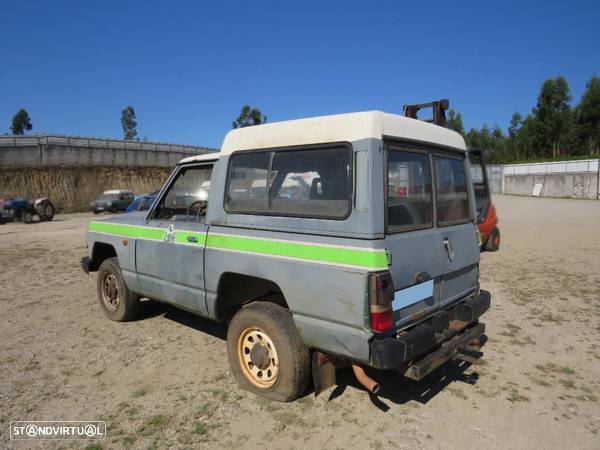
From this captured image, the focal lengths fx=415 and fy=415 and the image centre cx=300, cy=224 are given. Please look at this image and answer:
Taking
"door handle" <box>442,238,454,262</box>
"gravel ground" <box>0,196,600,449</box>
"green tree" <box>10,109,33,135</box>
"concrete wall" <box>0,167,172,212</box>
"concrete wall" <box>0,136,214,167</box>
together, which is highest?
"green tree" <box>10,109,33,135</box>

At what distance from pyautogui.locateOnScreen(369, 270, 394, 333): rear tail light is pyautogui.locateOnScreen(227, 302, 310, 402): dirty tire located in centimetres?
71

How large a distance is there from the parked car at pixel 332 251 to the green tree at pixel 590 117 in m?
45.7

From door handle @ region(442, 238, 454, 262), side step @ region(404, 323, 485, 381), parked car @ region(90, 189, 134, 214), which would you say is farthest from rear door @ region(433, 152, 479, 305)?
parked car @ region(90, 189, 134, 214)

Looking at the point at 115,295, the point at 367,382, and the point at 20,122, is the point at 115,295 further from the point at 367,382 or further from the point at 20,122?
the point at 20,122

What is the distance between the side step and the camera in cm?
288

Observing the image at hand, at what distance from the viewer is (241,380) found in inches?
138

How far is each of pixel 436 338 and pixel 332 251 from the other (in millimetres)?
1069

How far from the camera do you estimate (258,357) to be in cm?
331

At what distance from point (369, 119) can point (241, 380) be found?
7.71ft

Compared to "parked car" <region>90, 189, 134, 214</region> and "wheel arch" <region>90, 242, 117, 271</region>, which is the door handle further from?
"parked car" <region>90, 189, 134, 214</region>

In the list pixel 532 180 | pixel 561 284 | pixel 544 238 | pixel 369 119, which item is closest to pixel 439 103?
pixel 369 119

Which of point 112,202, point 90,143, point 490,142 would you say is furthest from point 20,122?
point 490,142

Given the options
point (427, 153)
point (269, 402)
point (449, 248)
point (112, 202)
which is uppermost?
point (427, 153)

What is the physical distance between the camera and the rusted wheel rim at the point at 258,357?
3.29m
